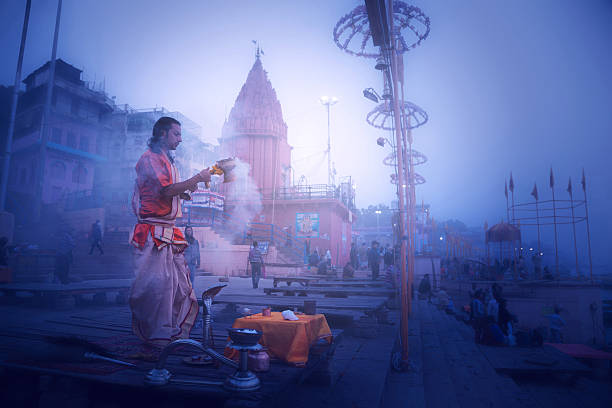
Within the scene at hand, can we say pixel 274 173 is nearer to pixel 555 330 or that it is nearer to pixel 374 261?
pixel 374 261

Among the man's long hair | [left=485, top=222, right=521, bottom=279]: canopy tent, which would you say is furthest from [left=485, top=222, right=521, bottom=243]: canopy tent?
the man's long hair

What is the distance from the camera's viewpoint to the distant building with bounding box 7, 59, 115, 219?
23.8m

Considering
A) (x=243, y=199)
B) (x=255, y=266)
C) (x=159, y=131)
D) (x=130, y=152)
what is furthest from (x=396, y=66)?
(x=130, y=152)

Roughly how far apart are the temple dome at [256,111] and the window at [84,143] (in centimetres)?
1183

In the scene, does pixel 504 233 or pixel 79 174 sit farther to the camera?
pixel 79 174

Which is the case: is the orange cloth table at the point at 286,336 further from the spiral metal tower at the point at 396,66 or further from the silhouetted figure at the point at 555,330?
the silhouetted figure at the point at 555,330

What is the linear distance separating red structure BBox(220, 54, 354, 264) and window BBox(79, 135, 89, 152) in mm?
11574

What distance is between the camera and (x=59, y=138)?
1054 inches

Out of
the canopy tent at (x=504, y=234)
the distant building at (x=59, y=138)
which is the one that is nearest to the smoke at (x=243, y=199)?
the distant building at (x=59, y=138)

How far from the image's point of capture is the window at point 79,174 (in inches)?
1083

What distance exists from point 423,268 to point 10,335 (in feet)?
72.6

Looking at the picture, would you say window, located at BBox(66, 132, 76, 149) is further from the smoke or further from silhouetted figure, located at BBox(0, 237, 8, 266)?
silhouetted figure, located at BBox(0, 237, 8, 266)

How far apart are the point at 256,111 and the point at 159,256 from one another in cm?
2774

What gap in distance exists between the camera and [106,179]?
108ft
